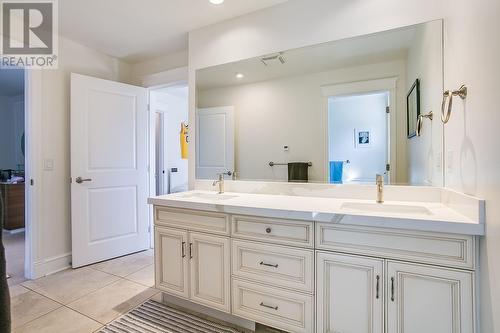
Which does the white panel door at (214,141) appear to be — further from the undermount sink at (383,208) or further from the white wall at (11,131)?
the white wall at (11,131)

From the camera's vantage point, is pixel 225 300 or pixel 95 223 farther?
pixel 95 223

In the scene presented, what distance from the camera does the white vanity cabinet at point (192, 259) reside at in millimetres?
1726

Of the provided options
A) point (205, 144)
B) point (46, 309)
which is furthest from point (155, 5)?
point (46, 309)

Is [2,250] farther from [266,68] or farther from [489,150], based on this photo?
[266,68]

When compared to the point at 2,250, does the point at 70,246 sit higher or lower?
lower

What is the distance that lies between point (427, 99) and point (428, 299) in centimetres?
120

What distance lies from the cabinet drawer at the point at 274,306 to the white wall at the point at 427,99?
110 cm

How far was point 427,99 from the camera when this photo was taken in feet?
5.51

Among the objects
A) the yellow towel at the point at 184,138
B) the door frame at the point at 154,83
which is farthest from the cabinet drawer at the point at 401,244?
the door frame at the point at 154,83

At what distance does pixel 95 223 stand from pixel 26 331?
1264 mm

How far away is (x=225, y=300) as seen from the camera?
171 centimetres

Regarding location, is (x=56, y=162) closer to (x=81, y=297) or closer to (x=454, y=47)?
(x=81, y=297)

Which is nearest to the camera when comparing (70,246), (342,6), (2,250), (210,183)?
(2,250)

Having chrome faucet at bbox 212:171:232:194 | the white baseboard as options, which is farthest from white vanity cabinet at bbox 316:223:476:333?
the white baseboard
